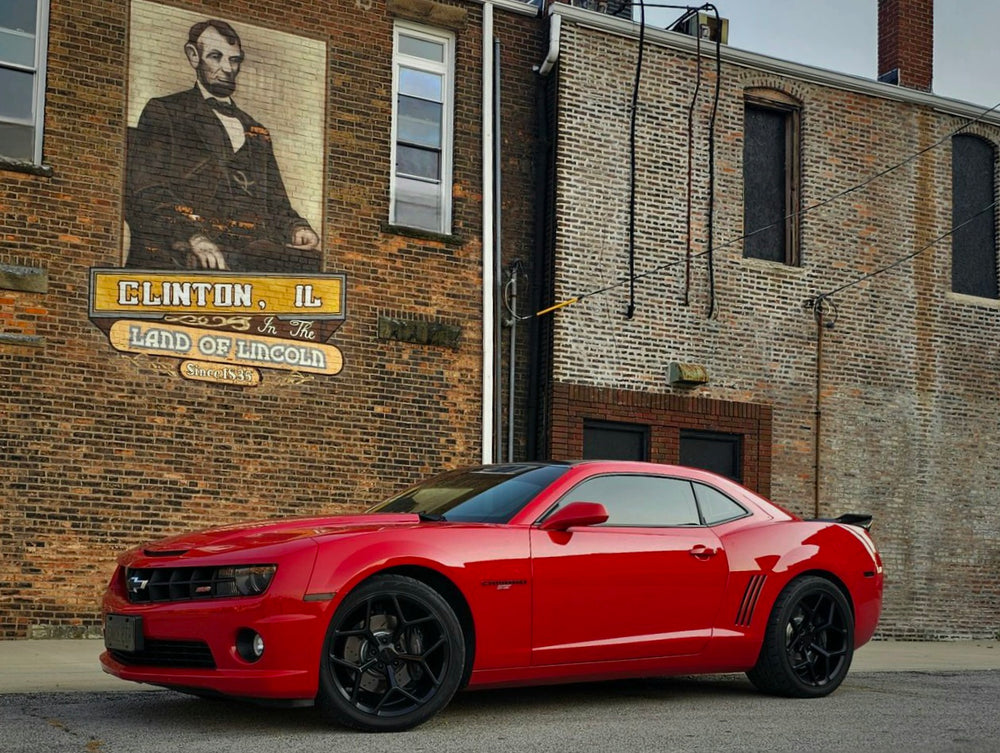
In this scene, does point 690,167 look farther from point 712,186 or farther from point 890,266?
point 890,266

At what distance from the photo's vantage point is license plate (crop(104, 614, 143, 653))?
679 cm

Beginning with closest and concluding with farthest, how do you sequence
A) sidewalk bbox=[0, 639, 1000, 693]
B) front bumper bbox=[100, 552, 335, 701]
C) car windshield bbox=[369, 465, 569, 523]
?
front bumper bbox=[100, 552, 335, 701], car windshield bbox=[369, 465, 569, 523], sidewalk bbox=[0, 639, 1000, 693]

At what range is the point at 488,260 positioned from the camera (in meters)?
15.9

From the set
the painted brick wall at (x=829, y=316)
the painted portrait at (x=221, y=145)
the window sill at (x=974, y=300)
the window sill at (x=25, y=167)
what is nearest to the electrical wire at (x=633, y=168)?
the painted brick wall at (x=829, y=316)

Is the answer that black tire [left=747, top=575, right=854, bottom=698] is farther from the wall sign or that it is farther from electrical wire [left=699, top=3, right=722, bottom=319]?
electrical wire [left=699, top=3, right=722, bottom=319]

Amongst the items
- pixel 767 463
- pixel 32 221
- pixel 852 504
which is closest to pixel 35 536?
pixel 32 221

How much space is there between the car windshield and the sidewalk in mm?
2205

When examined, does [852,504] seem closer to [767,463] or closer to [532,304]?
[767,463]

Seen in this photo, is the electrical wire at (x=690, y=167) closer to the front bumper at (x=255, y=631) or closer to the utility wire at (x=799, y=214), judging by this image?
the utility wire at (x=799, y=214)

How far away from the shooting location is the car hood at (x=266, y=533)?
6.83 m

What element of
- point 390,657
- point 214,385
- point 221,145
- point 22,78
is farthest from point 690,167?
point 390,657

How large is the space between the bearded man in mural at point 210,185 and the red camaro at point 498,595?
643cm

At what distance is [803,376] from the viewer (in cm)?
1792

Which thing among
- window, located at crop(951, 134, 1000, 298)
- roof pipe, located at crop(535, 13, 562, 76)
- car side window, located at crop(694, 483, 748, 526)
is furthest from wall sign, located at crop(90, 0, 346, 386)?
window, located at crop(951, 134, 1000, 298)
